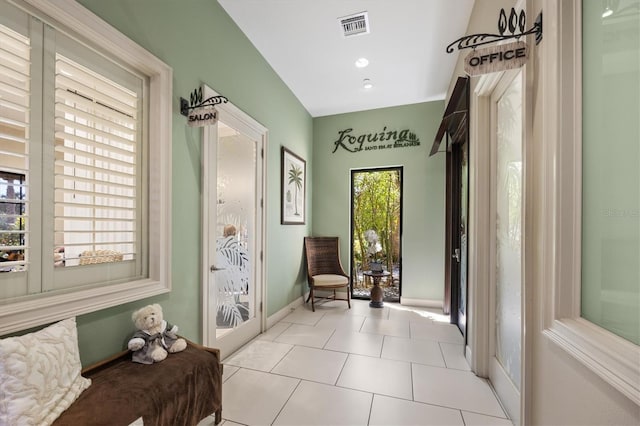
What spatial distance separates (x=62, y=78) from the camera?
139 cm

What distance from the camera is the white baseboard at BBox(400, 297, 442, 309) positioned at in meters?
4.18

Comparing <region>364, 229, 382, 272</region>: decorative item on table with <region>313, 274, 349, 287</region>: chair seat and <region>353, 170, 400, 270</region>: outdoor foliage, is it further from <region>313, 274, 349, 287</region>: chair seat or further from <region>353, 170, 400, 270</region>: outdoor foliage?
<region>313, 274, 349, 287</region>: chair seat

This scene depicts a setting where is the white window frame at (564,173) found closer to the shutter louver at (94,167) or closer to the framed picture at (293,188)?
the shutter louver at (94,167)

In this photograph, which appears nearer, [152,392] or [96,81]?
[152,392]

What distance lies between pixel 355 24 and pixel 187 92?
1.77 metres

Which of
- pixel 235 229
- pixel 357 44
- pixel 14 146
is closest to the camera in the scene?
pixel 14 146

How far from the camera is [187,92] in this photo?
6.91 ft

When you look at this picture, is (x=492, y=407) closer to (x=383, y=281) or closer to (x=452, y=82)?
(x=383, y=281)

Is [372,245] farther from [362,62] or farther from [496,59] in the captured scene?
[496,59]

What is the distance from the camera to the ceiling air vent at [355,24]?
8.37ft

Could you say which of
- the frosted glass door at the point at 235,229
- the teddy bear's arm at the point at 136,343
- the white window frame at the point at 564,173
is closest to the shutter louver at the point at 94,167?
the teddy bear's arm at the point at 136,343

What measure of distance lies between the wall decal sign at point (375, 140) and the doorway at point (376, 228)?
0.40m

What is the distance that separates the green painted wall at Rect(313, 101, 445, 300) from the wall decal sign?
0.17 ft

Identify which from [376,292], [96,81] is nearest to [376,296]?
[376,292]
